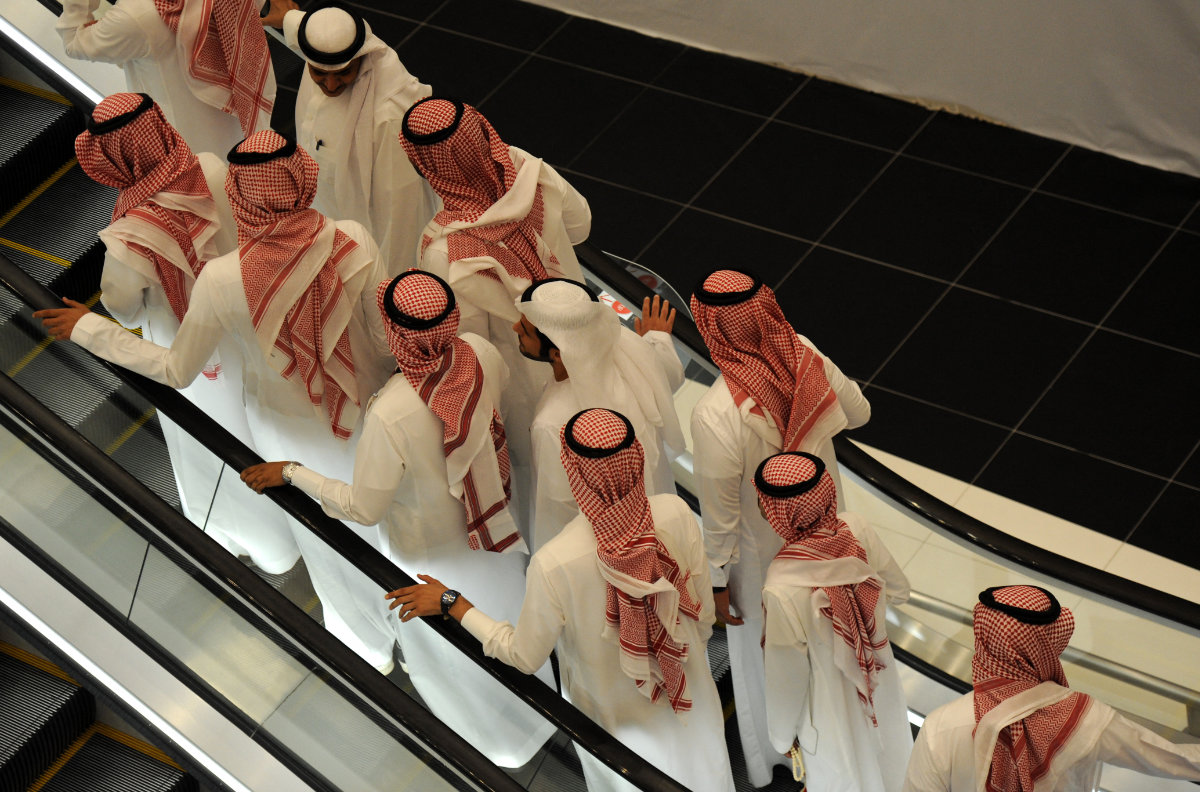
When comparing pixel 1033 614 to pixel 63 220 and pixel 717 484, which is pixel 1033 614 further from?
pixel 63 220

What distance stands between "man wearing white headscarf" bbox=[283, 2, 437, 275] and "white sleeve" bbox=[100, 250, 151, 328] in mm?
914

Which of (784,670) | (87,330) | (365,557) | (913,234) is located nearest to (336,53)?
(87,330)

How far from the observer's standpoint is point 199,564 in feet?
13.6

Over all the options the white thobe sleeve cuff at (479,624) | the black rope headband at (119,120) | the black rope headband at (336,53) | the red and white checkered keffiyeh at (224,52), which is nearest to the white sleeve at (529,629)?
the white thobe sleeve cuff at (479,624)

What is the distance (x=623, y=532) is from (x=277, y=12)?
3249 mm

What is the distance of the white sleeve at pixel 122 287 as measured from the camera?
432cm

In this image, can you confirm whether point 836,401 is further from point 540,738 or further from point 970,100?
point 970,100

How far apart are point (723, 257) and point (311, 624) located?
4.44 m

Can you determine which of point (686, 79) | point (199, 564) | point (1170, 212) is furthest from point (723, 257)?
point (199, 564)

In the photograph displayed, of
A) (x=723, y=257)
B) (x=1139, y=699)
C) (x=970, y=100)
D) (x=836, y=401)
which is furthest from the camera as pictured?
(x=970, y=100)

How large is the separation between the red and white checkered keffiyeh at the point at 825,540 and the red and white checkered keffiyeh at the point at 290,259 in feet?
4.50

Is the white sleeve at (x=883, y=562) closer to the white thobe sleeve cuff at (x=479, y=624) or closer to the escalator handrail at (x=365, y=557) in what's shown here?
the escalator handrail at (x=365, y=557)

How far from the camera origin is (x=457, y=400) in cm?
395

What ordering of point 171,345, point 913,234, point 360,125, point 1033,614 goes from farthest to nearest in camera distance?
point 913,234
point 360,125
point 171,345
point 1033,614
